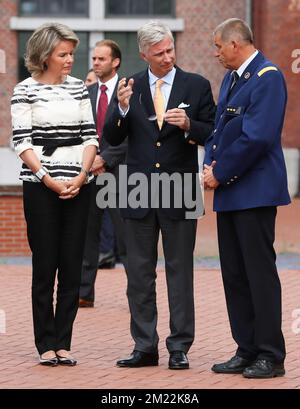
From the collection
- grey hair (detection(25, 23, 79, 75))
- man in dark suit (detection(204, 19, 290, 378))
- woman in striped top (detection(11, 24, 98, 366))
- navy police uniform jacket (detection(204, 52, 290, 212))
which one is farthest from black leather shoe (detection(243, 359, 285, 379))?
grey hair (detection(25, 23, 79, 75))

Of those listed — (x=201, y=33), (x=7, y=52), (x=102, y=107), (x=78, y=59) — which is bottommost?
(x=102, y=107)

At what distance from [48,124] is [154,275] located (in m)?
1.15

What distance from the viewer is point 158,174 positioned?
7723mm

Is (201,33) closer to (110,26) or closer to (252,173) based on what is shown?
(110,26)

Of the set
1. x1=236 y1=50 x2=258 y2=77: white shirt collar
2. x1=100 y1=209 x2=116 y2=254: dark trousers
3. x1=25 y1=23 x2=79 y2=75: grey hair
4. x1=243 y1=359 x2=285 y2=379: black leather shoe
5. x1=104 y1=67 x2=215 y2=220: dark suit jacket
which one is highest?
x1=25 y1=23 x2=79 y2=75: grey hair

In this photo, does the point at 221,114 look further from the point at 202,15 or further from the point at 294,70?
the point at 202,15

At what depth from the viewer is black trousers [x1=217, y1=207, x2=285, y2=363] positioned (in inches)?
286

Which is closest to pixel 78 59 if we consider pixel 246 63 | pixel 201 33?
pixel 201 33

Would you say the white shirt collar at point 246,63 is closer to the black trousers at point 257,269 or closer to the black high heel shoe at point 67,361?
the black trousers at point 257,269

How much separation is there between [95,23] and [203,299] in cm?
1667

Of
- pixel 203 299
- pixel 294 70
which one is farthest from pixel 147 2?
pixel 203 299

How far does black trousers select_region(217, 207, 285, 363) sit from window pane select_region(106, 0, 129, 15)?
64.5 feet

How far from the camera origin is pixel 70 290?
7820 mm

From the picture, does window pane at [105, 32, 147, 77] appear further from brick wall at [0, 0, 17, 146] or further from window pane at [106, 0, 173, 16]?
brick wall at [0, 0, 17, 146]
